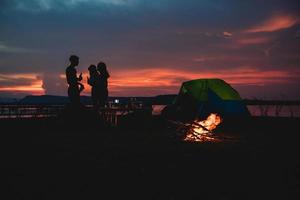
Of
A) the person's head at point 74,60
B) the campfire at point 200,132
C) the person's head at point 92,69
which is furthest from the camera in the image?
the person's head at point 92,69

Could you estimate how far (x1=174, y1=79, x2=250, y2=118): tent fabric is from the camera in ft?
49.7

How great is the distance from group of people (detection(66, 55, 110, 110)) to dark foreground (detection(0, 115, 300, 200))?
2614 millimetres

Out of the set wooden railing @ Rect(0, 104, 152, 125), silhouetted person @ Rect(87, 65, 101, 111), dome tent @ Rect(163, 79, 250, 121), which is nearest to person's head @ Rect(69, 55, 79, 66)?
silhouetted person @ Rect(87, 65, 101, 111)

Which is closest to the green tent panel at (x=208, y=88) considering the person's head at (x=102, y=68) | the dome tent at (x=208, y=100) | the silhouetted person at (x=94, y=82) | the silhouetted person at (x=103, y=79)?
the dome tent at (x=208, y=100)

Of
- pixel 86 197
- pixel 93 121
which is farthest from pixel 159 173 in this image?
pixel 93 121

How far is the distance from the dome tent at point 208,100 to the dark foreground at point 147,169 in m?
3.96

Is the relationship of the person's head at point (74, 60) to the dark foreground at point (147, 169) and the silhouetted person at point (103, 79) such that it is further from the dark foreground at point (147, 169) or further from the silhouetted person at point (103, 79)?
the dark foreground at point (147, 169)

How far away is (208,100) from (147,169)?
8.85m

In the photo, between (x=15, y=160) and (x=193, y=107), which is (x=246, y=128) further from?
(x=15, y=160)

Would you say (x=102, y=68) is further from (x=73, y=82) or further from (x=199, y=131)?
(x=199, y=131)

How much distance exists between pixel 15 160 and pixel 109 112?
29.6 feet

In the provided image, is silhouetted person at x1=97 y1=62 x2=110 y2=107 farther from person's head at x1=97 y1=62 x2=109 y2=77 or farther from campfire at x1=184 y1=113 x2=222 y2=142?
campfire at x1=184 y1=113 x2=222 y2=142

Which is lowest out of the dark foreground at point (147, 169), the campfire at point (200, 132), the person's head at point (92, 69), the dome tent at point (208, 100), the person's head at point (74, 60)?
the dark foreground at point (147, 169)

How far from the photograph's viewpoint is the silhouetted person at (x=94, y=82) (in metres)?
14.7
